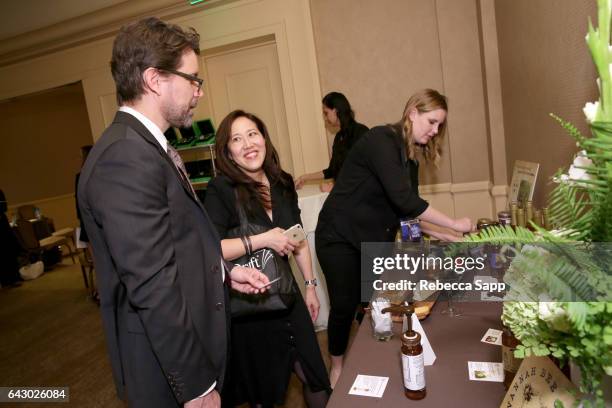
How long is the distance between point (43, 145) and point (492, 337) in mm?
9595

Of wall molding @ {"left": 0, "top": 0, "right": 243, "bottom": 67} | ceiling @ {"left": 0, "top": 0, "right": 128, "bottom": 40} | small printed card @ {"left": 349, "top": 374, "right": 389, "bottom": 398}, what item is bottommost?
small printed card @ {"left": 349, "top": 374, "right": 389, "bottom": 398}

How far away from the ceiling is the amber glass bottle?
181 inches

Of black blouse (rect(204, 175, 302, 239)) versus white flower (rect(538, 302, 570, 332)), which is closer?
white flower (rect(538, 302, 570, 332))

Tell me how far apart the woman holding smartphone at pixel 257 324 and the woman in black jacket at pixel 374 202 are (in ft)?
1.27

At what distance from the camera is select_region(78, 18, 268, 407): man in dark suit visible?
3.14 ft

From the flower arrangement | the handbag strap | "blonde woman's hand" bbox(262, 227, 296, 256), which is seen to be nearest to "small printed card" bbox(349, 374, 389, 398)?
the flower arrangement

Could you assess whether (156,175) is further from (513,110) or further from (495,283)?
(513,110)

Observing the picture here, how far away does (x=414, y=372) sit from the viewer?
94 centimetres

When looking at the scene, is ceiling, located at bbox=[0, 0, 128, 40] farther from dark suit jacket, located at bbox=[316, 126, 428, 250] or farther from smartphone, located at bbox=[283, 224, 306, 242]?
smartphone, located at bbox=[283, 224, 306, 242]

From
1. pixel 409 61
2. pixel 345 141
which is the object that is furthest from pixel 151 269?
pixel 409 61

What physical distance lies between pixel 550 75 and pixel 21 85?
18.7 feet

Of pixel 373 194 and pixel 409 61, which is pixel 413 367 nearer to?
pixel 373 194

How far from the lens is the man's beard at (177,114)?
115 cm

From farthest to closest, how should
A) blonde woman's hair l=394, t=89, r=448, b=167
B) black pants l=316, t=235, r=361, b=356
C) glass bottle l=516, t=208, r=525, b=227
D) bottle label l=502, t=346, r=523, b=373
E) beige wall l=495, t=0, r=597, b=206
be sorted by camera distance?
black pants l=316, t=235, r=361, b=356
blonde woman's hair l=394, t=89, r=448, b=167
glass bottle l=516, t=208, r=525, b=227
beige wall l=495, t=0, r=597, b=206
bottle label l=502, t=346, r=523, b=373
